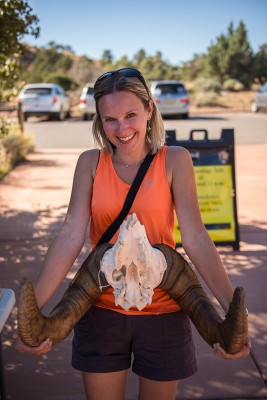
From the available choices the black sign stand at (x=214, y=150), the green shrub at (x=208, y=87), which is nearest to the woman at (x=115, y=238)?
the black sign stand at (x=214, y=150)

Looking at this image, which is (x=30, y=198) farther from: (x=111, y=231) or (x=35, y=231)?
(x=111, y=231)

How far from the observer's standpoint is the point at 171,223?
2.22 m

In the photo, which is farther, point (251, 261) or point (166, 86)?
point (166, 86)

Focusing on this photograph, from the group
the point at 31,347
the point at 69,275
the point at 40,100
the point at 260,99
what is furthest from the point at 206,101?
the point at 31,347

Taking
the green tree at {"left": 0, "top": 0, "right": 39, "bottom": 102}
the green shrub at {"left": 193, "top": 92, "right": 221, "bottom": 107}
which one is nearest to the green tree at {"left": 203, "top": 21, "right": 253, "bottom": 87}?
the green shrub at {"left": 193, "top": 92, "right": 221, "bottom": 107}

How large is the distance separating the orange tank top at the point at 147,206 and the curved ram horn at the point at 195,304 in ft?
0.28

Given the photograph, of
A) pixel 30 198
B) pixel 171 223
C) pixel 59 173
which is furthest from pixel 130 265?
pixel 59 173

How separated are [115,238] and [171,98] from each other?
21295 mm

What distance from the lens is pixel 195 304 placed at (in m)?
2.06

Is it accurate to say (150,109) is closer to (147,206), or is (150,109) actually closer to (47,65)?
(147,206)

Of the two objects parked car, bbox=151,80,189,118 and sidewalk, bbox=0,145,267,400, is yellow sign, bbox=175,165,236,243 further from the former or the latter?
parked car, bbox=151,80,189,118

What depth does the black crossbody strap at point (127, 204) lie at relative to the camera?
2107 millimetres

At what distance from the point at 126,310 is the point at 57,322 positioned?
0.25 meters

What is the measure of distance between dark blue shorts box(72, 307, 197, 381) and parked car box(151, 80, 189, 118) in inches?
825
